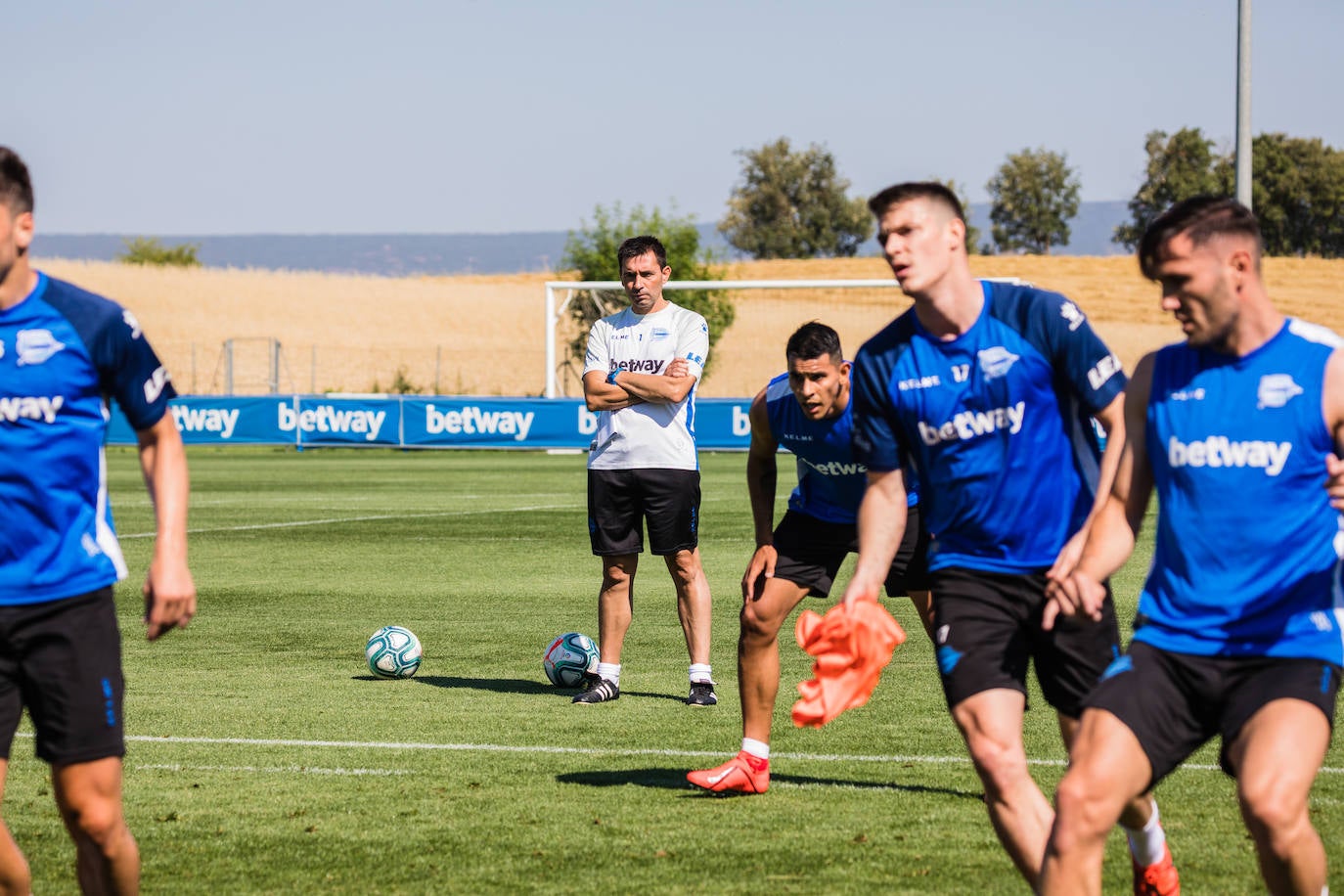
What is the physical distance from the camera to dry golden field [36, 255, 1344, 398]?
62781 millimetres

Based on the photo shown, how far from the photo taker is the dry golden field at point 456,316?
62781 mm

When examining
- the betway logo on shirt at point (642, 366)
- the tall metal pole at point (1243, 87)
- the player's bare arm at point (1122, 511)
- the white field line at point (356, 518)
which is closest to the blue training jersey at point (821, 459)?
the betway logo on shirt at point (642, 366)

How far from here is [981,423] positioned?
493cm

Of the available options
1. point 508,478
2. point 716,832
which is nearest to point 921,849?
point 716,832

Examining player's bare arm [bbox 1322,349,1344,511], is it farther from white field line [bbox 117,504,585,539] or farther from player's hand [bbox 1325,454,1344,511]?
white field line [bbox 117,504,585,539]

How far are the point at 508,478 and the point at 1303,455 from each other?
23832 mm

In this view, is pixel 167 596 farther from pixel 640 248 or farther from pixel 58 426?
pixel 640 248

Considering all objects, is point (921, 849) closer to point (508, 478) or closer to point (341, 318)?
point (508, 478)

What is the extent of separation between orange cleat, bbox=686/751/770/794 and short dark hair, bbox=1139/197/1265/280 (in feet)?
10.3

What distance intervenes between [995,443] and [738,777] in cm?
239

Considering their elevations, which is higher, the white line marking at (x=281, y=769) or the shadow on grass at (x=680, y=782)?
the shadow on grass at (x=680, y=782)

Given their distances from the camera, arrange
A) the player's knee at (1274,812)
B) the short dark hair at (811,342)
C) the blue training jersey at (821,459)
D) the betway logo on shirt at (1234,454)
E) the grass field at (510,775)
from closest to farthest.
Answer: the player's knee at (1274,812) < the betway logo on shirt at (1234,454) < the grass field at (510,775) < the short dark hair at (811,342) < the blue training jersey at (821,459)

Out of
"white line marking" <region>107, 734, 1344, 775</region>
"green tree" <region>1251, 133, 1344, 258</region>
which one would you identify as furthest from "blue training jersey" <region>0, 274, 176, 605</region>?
"green tree" <region>1251, 133, 1344, 258</region>

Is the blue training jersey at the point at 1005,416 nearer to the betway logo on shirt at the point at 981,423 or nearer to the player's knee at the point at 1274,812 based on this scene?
the betway logo on shirt at the point at 981,423
